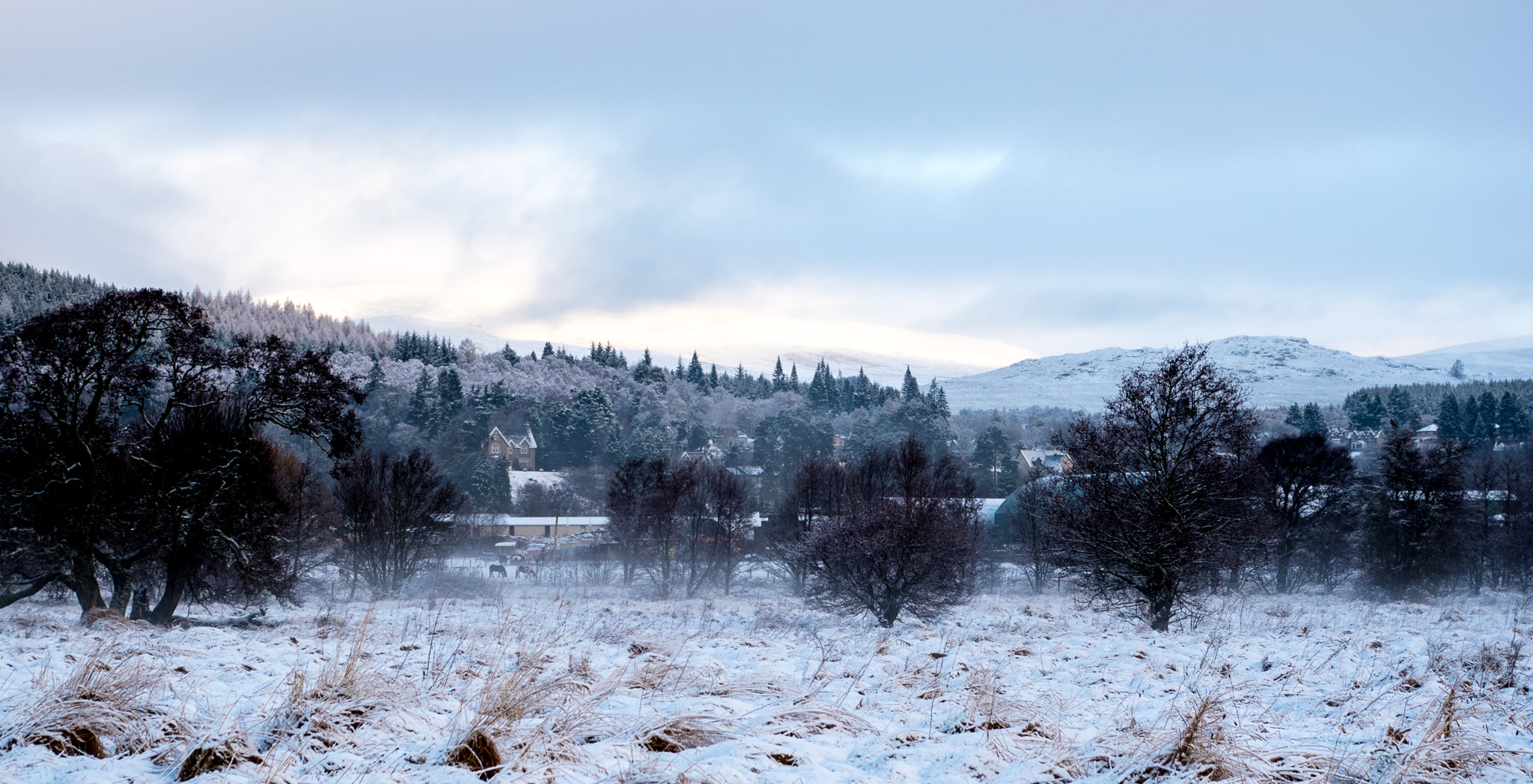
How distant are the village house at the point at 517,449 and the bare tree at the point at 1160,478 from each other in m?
88.4

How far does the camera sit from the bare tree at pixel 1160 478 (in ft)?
56.0

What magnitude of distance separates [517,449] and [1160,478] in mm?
93713

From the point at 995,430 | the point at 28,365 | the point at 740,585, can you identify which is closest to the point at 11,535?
the point at 28,365

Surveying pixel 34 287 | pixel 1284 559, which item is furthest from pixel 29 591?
pixel 34 287

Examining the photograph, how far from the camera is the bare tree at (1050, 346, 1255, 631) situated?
17.1m

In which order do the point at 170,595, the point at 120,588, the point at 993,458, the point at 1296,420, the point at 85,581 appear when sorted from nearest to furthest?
the point at 85,581
the point at 120,588
the point at 170,595
the point at 993,458
the point at 1296,420

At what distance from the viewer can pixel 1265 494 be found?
35875 millimetres

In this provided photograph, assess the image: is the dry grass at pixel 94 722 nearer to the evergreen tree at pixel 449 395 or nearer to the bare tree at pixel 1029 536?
the bare tree at pixel 1029 536

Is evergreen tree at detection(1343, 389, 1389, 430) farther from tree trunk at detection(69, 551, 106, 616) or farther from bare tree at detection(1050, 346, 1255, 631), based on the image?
tree trunk at detection(69, 551, 106, 616)

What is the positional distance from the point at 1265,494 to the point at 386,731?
40130 mm

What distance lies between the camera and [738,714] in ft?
16.9

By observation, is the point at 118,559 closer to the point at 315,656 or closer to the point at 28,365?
the point at 28,365

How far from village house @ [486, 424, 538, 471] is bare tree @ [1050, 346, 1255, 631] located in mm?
88437

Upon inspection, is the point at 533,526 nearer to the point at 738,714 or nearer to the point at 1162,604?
the point at 1162,604
